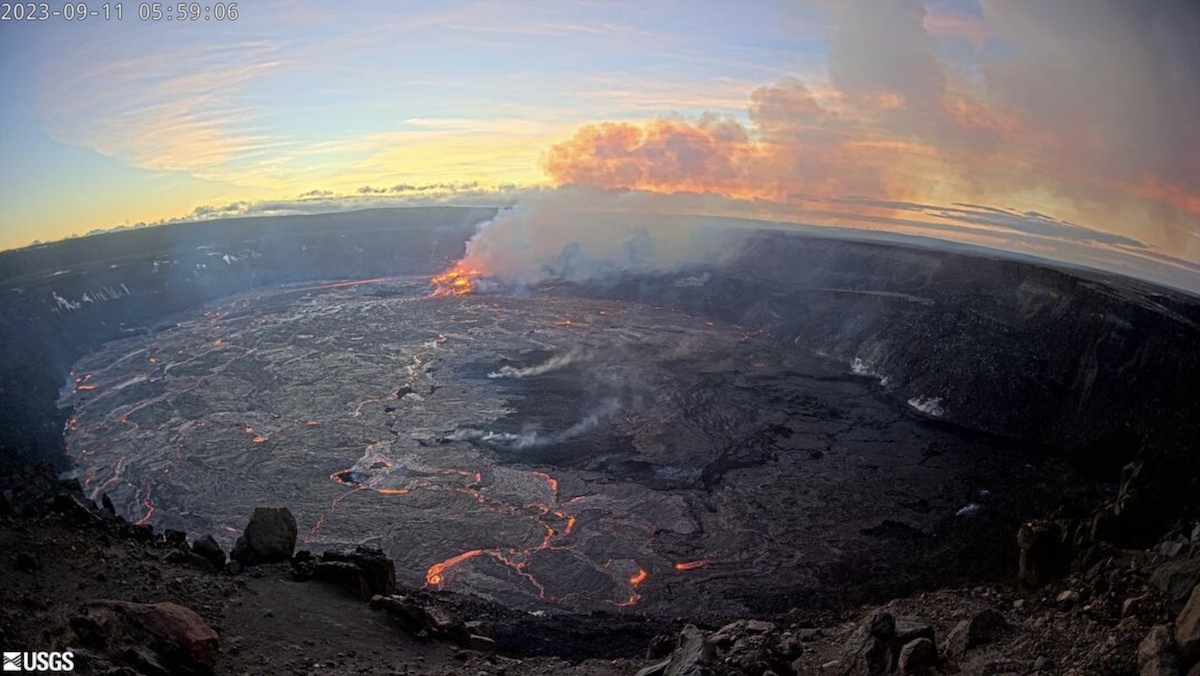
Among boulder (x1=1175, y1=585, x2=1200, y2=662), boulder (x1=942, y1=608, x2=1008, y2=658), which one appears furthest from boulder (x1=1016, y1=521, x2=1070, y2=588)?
boulder (x1=1175, y1=585, x2=1200, y2=662)

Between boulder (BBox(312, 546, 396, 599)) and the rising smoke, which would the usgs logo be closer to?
boulder (BBox(312, 546, 396, 599))

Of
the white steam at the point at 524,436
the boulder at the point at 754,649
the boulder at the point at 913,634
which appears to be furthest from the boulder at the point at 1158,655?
the white steam at the point at 524,436

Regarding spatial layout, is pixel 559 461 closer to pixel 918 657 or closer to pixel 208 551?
pixel 208 551

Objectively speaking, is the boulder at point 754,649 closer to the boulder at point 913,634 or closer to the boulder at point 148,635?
the boulder at point 913,634

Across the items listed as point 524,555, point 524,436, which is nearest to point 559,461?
point 524,436

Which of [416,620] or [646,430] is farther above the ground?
[416,620]

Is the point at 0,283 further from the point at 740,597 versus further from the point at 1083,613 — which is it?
the point at 1083,613
